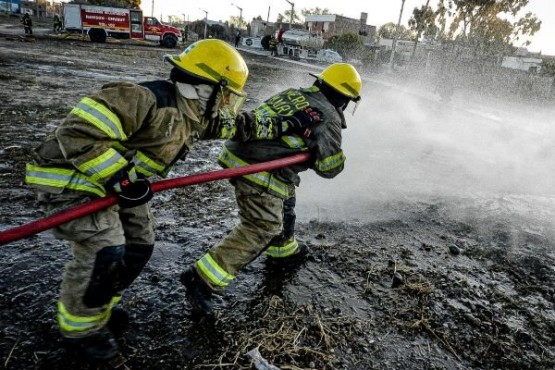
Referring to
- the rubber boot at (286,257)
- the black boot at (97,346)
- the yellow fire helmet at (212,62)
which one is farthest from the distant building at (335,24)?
the black boot at (97,346)

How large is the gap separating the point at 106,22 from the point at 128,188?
29344 millimetres

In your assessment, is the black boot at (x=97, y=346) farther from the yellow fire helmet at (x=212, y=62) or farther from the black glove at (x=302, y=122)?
the black glove at (x=302, y=122)

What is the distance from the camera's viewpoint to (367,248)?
3793 mm

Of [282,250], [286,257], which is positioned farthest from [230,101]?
[286,257]

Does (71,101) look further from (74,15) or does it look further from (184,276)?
(74,15)

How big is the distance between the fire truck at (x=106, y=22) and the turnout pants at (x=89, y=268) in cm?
2899

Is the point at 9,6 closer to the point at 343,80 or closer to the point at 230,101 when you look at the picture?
the point at 343,80

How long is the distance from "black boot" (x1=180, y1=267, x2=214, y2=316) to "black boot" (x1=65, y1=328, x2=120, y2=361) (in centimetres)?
57

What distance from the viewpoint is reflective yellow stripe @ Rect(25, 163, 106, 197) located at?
72.2 inches

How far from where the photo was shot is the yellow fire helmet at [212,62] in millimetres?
2086

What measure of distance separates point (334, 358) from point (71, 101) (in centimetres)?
812

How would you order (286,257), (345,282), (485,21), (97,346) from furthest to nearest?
(485,21)
(286,257)
(345,282)
(97,346)

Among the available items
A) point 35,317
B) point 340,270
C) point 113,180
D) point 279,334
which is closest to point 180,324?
point 279,334

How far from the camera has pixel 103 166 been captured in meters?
1.75
